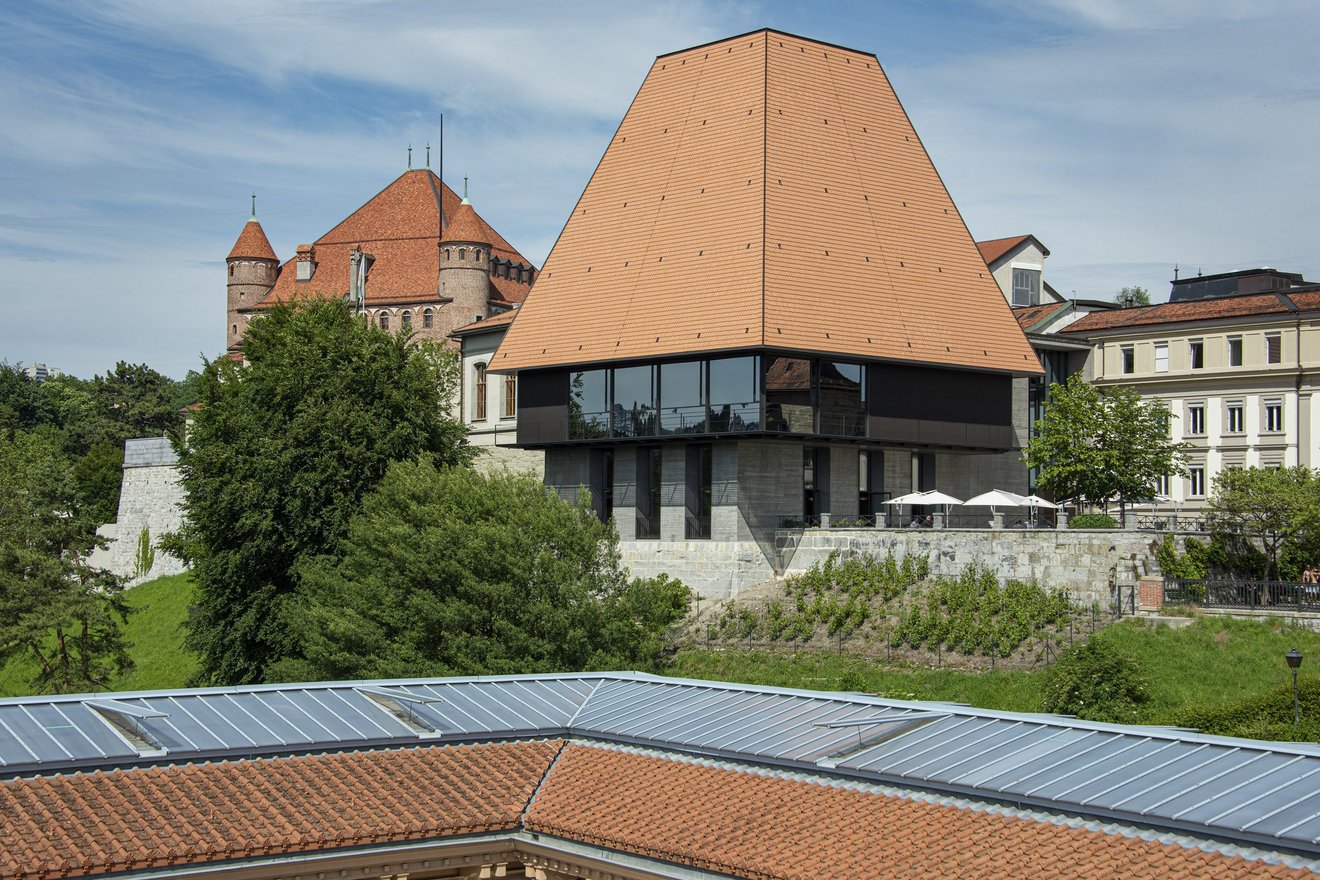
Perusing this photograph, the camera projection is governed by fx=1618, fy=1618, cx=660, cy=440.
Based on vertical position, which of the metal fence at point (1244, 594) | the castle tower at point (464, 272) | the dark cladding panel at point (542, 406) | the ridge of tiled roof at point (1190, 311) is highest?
the castle tower at point (464, 272)

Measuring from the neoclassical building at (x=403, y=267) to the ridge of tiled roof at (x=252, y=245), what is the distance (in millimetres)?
57

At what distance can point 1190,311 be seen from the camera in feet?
205

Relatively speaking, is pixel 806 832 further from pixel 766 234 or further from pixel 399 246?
pixel 399 246

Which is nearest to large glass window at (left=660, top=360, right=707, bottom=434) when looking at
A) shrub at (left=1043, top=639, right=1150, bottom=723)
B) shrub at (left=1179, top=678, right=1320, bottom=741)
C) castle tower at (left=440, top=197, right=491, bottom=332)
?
shrub at (left=1043, top=639, right=1150, bottom=723)

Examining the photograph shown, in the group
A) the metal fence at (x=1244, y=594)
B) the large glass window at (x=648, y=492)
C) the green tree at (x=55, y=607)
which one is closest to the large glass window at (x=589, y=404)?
the large glass window at (x=648, y=492)

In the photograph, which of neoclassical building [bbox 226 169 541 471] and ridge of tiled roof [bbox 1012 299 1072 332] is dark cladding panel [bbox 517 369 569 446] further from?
neoclassical building [bbox 226 169 541 471]

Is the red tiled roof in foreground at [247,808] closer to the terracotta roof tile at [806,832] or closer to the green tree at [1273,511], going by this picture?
the terracotta roof tile at [806,832]

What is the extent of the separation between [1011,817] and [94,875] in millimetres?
9311

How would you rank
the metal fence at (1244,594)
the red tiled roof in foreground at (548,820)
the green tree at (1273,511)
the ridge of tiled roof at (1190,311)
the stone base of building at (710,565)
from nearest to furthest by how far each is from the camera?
the red tiled roof in foreground at (548,820) → the metal fence at (1244,594) → the green tree at (1273,511) → the stone base of building at (710,565) → the ridge of tiled roof at (1190,311)

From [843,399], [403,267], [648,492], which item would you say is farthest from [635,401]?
[403,267]

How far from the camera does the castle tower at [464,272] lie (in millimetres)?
82312

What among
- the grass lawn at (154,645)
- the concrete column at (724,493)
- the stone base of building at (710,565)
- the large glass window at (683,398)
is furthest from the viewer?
the grass lawn at (154,645)

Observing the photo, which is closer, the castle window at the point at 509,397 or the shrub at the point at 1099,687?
the shrub at the point at 1099,687

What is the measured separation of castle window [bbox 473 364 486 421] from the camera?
65500 mm
